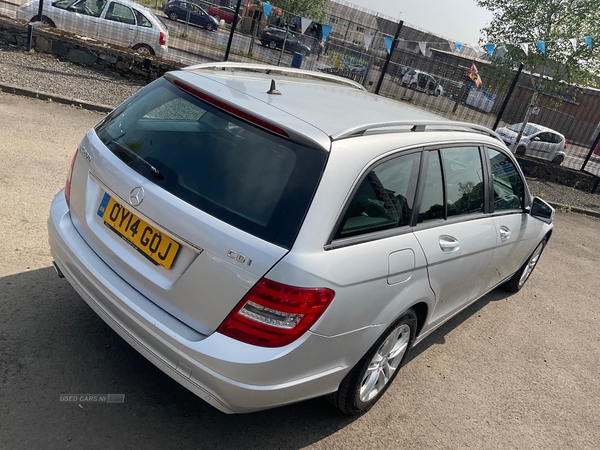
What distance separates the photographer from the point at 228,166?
8.50ft

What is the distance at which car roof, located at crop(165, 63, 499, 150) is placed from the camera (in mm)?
2637

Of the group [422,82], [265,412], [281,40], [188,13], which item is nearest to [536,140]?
[422,82]

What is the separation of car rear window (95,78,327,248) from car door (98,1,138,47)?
38.9 ft

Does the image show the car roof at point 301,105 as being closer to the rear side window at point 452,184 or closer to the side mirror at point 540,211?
the rear side window at point 452,184

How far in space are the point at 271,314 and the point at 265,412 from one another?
106cm

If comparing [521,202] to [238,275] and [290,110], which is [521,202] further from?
[238,275]

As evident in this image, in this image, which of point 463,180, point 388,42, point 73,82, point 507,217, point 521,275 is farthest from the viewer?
point 388,42

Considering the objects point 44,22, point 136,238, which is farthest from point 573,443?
point 44,22

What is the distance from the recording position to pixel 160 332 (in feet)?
8.09

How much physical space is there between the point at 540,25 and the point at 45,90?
49.9 ft

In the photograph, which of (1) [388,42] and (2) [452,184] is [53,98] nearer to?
(2) [452,184]

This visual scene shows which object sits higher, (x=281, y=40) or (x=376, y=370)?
(x=281, y=40)

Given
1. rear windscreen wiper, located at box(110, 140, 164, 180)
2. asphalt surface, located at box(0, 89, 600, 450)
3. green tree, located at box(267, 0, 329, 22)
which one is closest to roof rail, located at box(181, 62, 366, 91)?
rear windscreen wiper, located at box(110, 140, 164, 180)

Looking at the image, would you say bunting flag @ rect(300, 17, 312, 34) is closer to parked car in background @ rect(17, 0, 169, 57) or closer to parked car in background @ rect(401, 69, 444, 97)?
parked car in background @ rect(401, 69, 444, 97)
